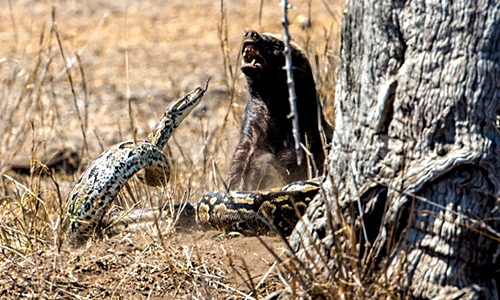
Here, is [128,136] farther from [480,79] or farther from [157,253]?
[480,79]

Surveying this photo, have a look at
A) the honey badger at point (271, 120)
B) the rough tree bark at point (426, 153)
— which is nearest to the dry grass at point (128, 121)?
the honey badger at point (271, 120)

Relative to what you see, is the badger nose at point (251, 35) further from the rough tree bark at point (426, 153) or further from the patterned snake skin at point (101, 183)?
the rough tree bark at point (426, 153)

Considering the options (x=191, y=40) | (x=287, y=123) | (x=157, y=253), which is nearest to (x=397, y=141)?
(x=157, y=253)

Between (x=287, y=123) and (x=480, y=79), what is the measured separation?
3240 millimetres

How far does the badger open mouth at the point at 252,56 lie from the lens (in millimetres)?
6598

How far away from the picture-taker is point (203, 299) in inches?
165

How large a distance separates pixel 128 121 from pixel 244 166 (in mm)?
4291

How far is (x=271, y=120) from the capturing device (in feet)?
22.5

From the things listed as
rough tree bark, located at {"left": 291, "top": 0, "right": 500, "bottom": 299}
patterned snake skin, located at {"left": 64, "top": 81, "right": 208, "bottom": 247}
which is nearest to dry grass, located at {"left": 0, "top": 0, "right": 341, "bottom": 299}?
patterned snake skin, located at {"left": 64, "top": 81, "right": 208, "bottom": 247}

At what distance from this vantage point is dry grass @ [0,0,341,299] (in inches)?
178

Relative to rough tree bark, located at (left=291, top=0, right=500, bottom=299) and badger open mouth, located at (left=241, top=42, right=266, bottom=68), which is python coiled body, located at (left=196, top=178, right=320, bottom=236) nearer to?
rough tree bark, located at (left=291, top=0, right=500, bottom=299)

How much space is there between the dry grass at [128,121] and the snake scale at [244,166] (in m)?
0.15

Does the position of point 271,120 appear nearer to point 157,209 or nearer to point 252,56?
point 252,56

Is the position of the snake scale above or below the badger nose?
below
